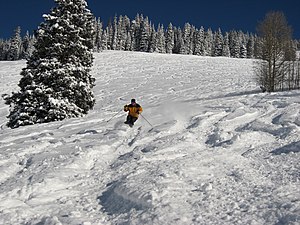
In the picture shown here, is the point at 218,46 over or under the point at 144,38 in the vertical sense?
under

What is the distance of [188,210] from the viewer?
5145 mm

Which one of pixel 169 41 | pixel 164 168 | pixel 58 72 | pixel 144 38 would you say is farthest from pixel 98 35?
pixel 164 168

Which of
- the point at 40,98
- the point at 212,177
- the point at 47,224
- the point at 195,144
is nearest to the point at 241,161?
the point at 212,177

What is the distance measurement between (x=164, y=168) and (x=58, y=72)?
36.5 feet

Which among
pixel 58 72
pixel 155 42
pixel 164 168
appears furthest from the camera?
pixel 155 42

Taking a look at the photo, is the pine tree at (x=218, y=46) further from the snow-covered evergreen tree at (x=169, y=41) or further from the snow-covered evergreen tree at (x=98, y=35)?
the snow-covered evergreen tree at (x=98, y=35)

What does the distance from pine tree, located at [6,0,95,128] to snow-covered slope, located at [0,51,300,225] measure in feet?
8.34

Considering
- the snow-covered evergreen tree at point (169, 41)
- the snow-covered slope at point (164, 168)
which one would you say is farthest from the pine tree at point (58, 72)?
the snow-covered evergreen tree at point (169, 41)

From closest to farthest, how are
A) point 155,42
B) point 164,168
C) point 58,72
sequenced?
point 164,168 → point 58,72 → point 155,42

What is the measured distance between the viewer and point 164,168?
278 inches

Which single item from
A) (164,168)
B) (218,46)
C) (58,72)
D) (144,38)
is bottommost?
(164,168)

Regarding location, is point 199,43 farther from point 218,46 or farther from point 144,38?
point 144,38

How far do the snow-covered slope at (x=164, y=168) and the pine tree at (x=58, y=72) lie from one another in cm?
254

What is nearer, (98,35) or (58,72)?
(58,72)
